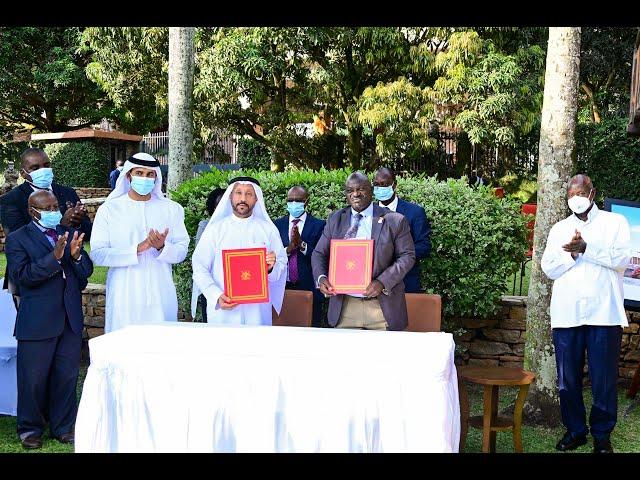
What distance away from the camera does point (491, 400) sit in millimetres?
6195

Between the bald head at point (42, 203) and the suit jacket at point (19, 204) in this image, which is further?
the suit jacket at point (19, 204)

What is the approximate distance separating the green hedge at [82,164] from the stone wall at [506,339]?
1558 centimetres

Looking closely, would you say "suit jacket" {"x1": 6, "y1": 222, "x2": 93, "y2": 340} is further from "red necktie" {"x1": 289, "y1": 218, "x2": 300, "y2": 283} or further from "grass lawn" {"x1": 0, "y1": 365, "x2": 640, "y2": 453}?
"red necktie" {"x1": 289, "y1": 218, "x2": 300, "y2": 283}

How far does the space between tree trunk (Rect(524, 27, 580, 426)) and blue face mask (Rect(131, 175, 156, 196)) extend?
316cm

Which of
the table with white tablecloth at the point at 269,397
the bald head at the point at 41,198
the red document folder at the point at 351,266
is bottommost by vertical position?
the table with white tablecloth at the point at 269,397

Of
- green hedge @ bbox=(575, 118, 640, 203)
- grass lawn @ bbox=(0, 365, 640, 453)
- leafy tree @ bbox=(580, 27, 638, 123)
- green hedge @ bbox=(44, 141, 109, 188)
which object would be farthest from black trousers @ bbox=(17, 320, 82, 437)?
green hedge @ bbox=(44, 141, 109, 188)

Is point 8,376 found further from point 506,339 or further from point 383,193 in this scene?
point 506,339

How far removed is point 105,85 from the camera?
827 inches

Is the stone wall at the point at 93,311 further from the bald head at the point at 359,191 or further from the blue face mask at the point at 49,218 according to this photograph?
the bald head at the point at 359,191

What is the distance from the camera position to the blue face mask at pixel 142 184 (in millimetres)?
6805

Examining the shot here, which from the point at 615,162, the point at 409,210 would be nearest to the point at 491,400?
the point at 409,210

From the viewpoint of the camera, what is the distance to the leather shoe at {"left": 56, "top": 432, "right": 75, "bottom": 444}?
6734 millimetres

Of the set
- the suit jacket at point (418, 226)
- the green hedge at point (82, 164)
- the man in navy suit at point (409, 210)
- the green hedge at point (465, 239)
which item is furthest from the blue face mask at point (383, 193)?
the green hedge at point (82, 164)

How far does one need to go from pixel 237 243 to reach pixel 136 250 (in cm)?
79
